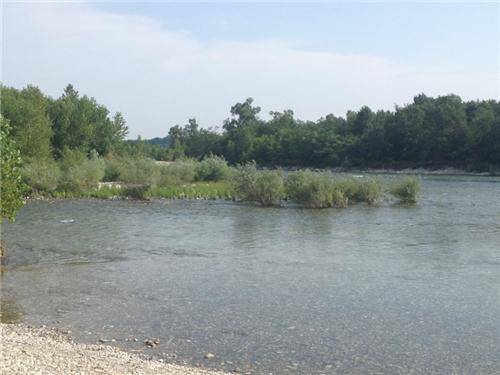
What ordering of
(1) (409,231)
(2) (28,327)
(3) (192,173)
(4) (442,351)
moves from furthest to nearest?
1. (3) (192,173)
2. (1) (409,231)
3. (2) (28,327)
4. (4) (442,351)

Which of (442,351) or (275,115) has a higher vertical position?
(275,115)

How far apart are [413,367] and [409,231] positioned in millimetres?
19112

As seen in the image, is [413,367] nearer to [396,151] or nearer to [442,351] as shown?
[442,351]

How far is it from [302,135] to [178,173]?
76104 mm

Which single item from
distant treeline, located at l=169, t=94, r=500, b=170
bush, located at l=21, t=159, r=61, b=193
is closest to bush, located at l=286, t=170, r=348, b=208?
bush, located at l=21, t=159, r=61, b=193

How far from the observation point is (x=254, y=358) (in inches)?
432

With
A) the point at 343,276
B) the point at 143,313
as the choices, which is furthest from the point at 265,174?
the point at 143,313

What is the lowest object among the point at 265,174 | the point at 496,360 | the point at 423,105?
the point at 496,360

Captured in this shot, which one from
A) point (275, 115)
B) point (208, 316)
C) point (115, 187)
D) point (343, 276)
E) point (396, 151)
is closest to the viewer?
point (208, 316)

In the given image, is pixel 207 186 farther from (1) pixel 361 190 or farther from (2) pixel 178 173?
(1) pixel 361 190

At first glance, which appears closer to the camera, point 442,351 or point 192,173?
point 442,351

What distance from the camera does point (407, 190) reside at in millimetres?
43188

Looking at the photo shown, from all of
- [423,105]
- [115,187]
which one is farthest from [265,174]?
[423,105]

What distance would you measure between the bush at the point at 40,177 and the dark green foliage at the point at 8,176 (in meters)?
28.7
